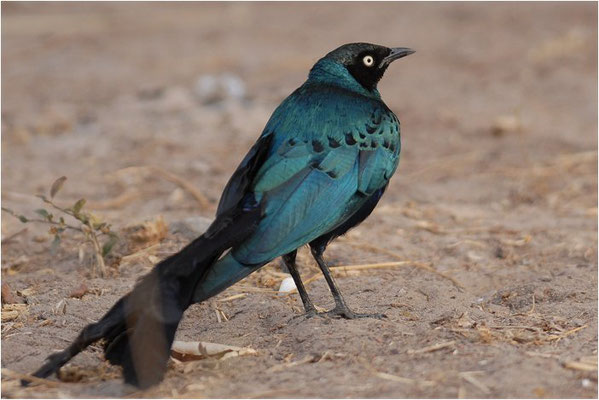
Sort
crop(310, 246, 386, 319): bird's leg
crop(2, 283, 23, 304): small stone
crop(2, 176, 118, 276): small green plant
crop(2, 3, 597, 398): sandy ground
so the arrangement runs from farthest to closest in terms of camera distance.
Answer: crop(2, 176, 118, 276): small green plant < crop(2, 283, 23, 304): small stone < crop(310, 246, 386, 319): bird's leg < crop(2, 3, 597, 398): sandy ground

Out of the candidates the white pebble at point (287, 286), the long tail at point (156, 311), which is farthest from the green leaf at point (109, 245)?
the long tail at point (156, 311)

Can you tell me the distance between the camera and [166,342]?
3838 mm

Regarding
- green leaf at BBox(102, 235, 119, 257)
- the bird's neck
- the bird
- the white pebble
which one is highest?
the bird's neck

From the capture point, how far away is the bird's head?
17.8 ft

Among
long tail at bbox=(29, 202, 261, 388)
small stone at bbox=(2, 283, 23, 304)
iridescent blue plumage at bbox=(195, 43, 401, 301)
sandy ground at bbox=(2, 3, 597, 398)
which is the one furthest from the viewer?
small stone at bbox=(2, 283, 23, 304)

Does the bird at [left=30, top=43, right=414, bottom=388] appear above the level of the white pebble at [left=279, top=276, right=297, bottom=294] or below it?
above

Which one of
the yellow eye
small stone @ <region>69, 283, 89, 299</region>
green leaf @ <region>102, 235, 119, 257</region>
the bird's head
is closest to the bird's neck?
the bird's head

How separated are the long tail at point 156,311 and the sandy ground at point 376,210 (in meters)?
0.16

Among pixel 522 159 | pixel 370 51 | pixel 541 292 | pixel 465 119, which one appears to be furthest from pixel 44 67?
pixel 541 292

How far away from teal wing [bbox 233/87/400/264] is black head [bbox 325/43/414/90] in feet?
1.07

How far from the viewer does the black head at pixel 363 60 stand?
5.42m

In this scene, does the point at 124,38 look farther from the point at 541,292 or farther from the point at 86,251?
the point at 541,292

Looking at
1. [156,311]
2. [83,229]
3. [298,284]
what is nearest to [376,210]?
[298,284]

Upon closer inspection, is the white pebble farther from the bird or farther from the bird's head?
the bird's head
